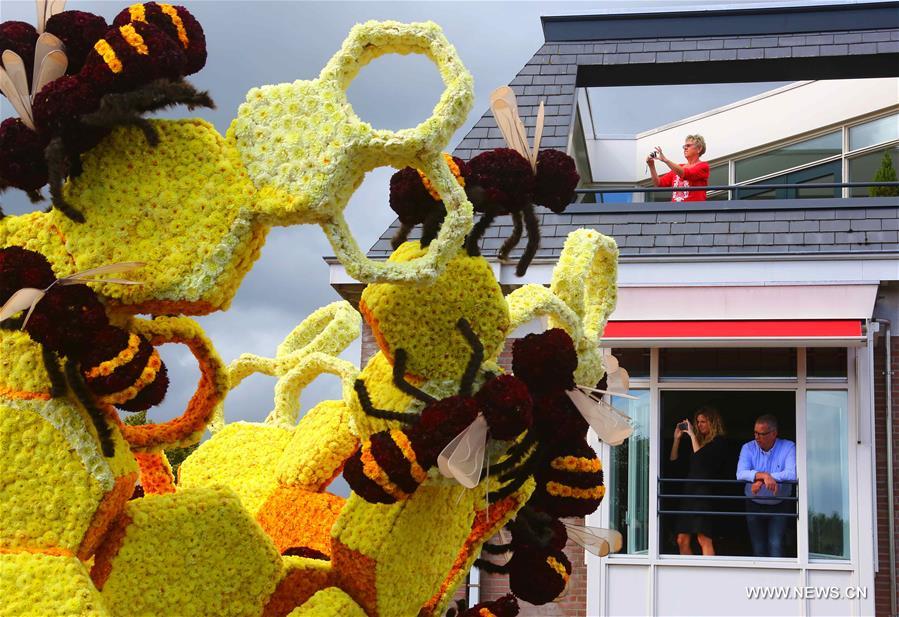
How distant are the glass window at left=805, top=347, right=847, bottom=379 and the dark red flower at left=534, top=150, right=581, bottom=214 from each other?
6315mm

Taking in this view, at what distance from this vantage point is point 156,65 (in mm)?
3445

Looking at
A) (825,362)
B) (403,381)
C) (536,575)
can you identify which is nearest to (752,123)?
(825,362)

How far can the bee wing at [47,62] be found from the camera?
350 cm

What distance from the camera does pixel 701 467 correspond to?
9.80 meters

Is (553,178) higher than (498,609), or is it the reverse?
(553,178)

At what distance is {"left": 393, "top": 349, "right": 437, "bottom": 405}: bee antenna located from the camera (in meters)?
3.73

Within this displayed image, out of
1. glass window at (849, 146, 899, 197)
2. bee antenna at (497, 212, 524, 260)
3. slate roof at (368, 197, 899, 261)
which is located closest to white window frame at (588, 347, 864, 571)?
slate roof at (368, 197, 899, 261)

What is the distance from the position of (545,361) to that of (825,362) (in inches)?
263

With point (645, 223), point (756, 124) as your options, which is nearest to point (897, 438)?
point (645, 223)

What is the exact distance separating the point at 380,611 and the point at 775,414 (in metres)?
6.76

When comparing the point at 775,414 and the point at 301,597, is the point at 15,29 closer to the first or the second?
the point at 301,597

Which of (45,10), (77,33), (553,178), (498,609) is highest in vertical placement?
(45,10)

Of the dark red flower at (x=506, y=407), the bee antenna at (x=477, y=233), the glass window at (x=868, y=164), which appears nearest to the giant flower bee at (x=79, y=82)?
the bee antenna at (x=477, y=233)

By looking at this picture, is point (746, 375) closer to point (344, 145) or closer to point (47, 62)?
point (344, 145)
